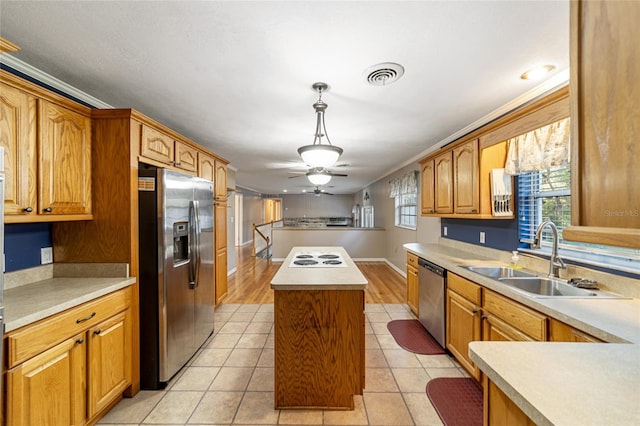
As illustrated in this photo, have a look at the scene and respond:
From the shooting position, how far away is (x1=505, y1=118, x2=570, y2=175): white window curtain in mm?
1878

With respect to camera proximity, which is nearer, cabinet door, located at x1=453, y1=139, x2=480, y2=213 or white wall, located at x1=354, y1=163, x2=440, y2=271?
cabinet door, located at x1=453, y1=139, x2=480, y2=213

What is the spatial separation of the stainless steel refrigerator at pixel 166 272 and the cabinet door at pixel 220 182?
1229 mm

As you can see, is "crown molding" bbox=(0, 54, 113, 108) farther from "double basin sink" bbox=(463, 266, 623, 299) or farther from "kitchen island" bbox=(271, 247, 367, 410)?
"double basin sink" bbox=(463, 266, 623, 299)

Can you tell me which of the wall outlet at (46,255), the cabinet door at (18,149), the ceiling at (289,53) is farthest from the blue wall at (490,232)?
the wall outlet at (46,255)

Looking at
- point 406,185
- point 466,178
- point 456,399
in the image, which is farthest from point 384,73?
point 406,185

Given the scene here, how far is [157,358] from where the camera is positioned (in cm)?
215

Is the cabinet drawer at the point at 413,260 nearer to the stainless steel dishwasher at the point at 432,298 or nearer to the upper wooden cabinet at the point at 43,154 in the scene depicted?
the stainless steel dishwasher at the point at 432,298

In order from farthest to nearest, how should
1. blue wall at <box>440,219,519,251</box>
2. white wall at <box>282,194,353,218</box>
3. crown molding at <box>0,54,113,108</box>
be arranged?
white wall at <box>282,194,353,218</box> → blue wall at <box>440,219,519,251</box> → crown molding at <box>0,54,113,108</box>

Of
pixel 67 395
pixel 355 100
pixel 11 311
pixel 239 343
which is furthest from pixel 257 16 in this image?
pixel 239 343

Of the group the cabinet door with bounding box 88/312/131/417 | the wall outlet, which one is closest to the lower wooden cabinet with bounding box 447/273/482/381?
the cabinet door with bounding box 88/312/131/417

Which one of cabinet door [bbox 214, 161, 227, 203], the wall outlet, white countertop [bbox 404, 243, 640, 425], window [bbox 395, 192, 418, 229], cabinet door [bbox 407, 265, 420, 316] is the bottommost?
cabinet door [bbox 407, 265, 420, 316]

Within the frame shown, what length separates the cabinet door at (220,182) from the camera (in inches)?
150

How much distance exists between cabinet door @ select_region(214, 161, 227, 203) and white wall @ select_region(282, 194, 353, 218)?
10.1 m

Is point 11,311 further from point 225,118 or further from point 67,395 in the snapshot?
point 225,118
